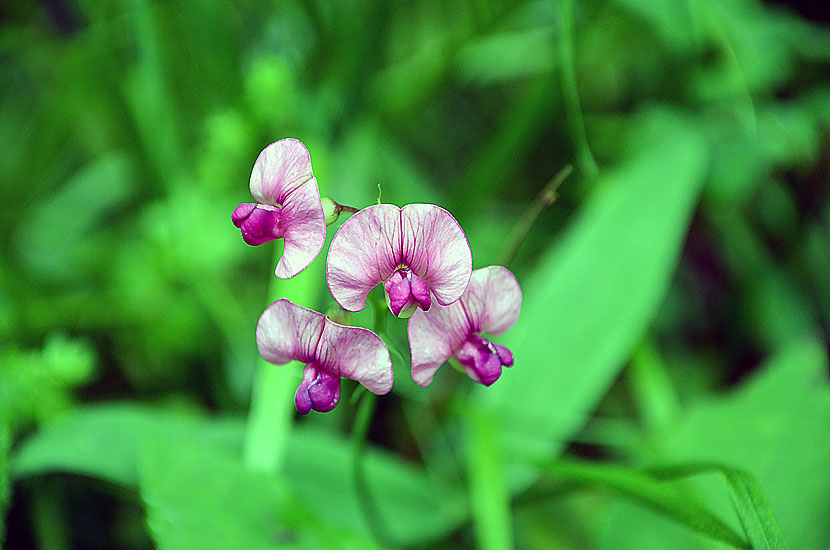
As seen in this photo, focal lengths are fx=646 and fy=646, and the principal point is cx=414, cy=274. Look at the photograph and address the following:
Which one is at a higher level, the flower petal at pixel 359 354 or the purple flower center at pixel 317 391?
the flower petal at pixel 359 354

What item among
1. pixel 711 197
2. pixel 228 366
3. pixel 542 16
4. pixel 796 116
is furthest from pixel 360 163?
pixel 796 116

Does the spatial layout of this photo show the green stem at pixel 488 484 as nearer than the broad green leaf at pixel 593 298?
Yes

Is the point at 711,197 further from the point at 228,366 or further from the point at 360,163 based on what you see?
the point at 228,366

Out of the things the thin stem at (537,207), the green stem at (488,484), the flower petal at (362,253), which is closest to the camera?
the flower petal at (362,253)

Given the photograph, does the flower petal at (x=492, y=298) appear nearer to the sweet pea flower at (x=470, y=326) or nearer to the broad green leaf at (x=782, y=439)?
the sweet pea flower at (x=470, y=326)

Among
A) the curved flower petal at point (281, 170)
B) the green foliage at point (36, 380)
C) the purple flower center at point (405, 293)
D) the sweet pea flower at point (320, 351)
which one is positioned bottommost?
the green foliage at point (36, 380)

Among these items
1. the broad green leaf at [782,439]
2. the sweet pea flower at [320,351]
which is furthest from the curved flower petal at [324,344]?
the broad green leaf at [782,439]

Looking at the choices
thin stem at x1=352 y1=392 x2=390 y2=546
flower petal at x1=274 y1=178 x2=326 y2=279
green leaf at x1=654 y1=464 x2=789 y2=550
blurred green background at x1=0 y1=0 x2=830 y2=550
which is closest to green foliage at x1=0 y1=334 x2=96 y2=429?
blurred green background at x1=0 y1=0 x2=830 y2=550

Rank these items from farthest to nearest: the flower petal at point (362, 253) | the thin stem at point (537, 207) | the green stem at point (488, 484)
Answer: the green stem at point (488, 484) < the thin stem at point (537, 207) < the flower petal at point (362, 253)
